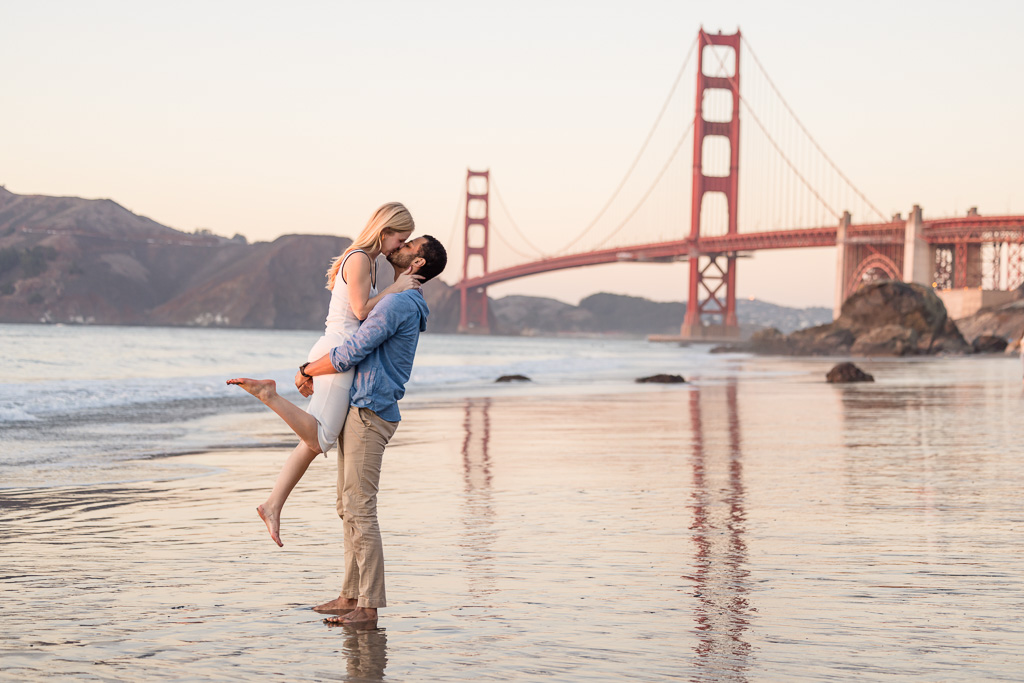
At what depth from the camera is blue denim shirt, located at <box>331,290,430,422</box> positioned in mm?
Result: 3404

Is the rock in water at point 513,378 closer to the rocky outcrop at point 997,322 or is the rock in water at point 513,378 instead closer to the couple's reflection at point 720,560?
the couple's reflection at point 720,560

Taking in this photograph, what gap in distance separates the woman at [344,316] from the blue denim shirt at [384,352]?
1.8 inches

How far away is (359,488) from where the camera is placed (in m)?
3.47

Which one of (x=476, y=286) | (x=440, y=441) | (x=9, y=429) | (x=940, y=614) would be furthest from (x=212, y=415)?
(x=476, y=286)

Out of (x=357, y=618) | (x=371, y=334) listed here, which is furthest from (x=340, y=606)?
(x=371, y=334)

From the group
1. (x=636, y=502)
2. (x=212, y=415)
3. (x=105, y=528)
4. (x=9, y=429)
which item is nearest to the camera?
(x=105, y=528)

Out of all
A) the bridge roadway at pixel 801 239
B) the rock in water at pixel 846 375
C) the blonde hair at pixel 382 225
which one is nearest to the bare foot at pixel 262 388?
the blonde hair at pixel 382 225

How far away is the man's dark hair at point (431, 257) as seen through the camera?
352cm

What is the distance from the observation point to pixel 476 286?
83.6m

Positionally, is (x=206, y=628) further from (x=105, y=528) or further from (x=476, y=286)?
(x=476, y=286)

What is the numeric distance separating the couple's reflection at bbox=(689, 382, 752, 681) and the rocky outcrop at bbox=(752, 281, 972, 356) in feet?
129

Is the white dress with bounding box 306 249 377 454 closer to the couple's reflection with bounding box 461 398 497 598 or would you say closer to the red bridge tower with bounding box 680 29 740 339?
the couple's reflection with bounding box 461 398 497 598

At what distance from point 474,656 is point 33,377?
21207mm

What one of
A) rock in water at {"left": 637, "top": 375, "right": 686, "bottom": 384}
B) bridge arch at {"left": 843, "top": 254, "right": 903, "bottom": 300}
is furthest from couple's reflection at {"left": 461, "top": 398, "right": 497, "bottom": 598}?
bridge arch at {"left": 843, "top": 254, "right": 903, "bottom": 300}
